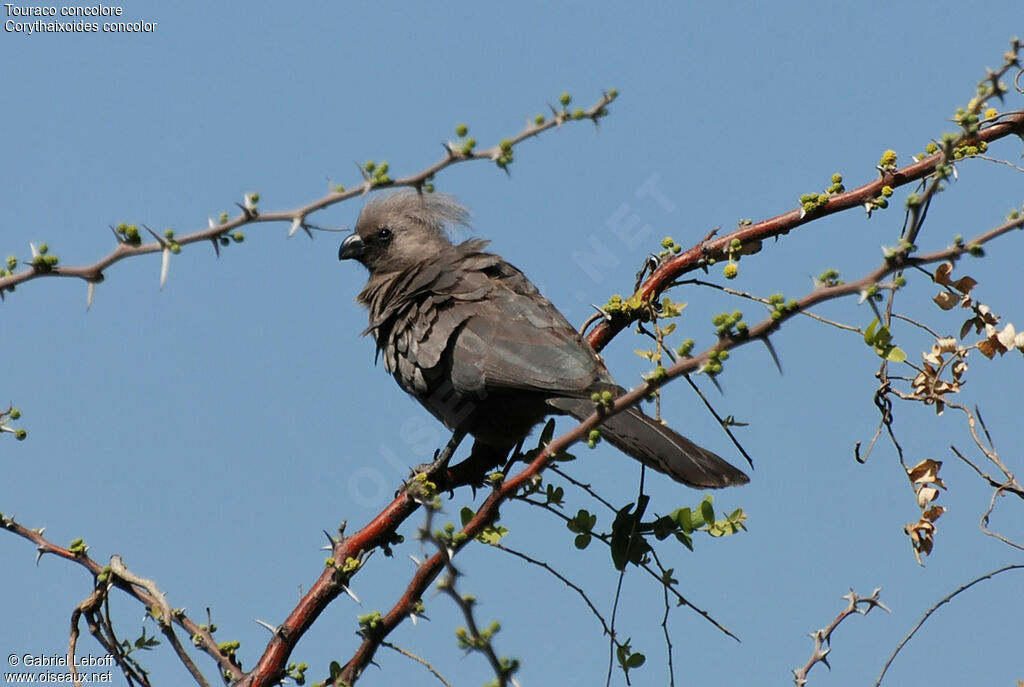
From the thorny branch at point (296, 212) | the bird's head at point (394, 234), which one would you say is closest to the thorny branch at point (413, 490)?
the thorny branch at point (296, 212)

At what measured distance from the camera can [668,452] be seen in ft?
13.5

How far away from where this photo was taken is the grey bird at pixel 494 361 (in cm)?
416

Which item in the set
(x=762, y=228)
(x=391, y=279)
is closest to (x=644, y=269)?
(x=762, y=228)

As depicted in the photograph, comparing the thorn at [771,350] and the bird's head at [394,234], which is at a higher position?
the bird's head at [394,234]

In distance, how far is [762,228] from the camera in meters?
4.49

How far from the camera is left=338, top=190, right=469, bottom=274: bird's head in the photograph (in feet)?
22.2

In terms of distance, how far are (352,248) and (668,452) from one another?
10.9ft

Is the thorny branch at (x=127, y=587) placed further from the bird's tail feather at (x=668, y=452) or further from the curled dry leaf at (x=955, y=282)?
the curled dry leaf at (x=955, y=282)

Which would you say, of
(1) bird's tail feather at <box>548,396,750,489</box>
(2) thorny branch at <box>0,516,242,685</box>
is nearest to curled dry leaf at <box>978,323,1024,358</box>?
(1) bird's tail feather at <box>548,396,750,489</box>

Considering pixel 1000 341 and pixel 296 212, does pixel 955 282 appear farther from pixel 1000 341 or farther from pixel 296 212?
pixel 296 212

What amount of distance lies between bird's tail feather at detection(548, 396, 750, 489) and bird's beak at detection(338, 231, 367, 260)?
3088mm

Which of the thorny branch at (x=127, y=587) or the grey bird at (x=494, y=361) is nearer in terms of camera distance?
the thorny branch at (x=127, y=587)

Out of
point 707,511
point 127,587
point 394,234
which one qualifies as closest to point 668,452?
point 707,511

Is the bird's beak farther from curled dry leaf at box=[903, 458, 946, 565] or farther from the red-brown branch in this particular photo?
curled dry leaf at box=[903, 458, 946, 565]
